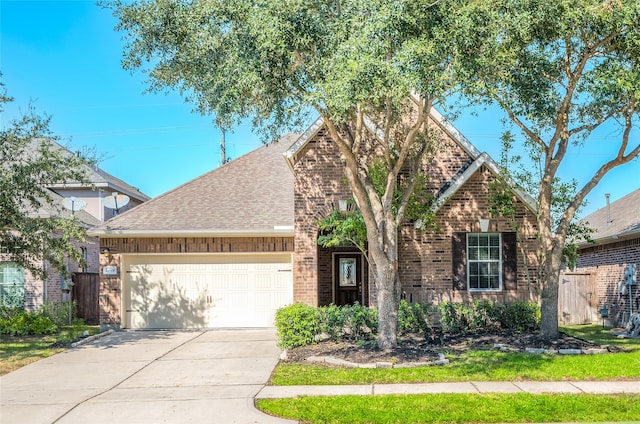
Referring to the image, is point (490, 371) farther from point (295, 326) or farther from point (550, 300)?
point (295, 326)

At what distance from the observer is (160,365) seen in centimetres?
1222

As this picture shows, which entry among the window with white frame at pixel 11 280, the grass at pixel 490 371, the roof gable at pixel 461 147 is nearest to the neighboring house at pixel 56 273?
the window with white frame at pixel 11 280

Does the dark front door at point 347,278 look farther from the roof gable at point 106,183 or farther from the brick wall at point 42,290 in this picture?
the roof gable at point 106,183

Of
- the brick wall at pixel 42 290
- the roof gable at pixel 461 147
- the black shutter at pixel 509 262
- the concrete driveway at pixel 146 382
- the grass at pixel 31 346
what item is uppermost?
the roof gable at pixel 461 147

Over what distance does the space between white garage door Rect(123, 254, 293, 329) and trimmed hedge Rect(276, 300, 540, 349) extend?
353cm

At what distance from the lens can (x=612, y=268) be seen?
19.7 metres

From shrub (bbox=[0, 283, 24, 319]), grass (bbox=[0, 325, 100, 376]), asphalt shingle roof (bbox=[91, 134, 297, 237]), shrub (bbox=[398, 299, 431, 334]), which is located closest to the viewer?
grass (bbox=[0, 325, 100, 376])

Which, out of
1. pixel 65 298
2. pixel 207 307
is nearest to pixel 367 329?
pixel 207 307

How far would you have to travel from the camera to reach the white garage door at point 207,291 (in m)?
17.8

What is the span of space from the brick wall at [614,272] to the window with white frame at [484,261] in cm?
469

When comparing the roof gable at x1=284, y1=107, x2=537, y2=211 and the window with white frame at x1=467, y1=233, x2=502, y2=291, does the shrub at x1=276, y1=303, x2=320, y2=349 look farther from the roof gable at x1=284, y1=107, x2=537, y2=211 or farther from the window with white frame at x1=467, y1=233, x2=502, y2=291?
the window with white frame at x1=467, y1=233, x2=502, y2=291

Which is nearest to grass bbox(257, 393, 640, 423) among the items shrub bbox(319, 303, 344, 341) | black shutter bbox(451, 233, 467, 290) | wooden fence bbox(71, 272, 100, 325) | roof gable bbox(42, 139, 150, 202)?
shrub bbox(319, 303, 344, 341)

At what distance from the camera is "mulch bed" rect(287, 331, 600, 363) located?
11805 millimetres

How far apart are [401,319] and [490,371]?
4.27 meters
